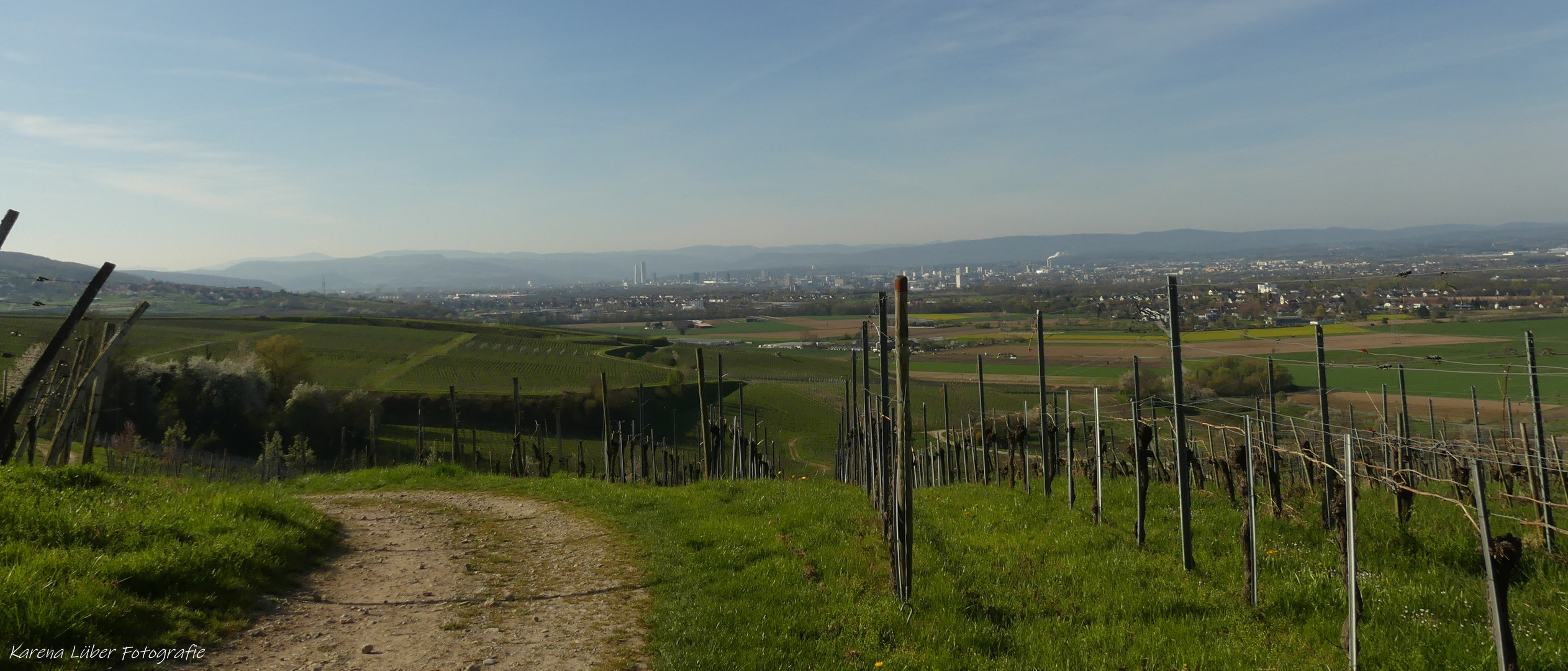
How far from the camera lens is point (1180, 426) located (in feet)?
24.3

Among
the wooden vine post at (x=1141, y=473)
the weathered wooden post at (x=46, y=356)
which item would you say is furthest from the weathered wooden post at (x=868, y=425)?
the weathered wooden post at (x=46, y=356)

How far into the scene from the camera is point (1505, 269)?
32.2 feet

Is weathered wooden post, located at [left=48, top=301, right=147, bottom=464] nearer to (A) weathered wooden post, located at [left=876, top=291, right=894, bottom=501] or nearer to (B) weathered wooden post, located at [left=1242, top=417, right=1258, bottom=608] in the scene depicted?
(A) weathered wooden post, located at [left=876, top=291, right=894, bottom=501]

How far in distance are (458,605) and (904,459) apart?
4382mm

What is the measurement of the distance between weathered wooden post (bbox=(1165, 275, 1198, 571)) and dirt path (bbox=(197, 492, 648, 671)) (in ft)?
17.0

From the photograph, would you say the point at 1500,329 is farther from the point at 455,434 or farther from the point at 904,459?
the point at 455,434

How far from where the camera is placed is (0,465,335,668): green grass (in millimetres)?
Answer: 5332

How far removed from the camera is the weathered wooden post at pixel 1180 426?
24.2 ft

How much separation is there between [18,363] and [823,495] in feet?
124

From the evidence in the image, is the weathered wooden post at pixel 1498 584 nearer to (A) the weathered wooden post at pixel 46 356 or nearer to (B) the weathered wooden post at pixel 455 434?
(A) the weathered wooden post at pixel 46 356

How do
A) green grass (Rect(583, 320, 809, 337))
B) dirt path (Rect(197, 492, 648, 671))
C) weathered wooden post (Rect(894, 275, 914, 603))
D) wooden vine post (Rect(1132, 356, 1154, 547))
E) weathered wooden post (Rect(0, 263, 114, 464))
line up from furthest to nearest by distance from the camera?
green grass (Rect(583, 320, 809, 337)) → weathered wooden post (Rect(0, 263, 114, 464)) → wooden vine post (Rect(1132, 356, 1154, 547)) → weathered wooden post (Rect(894, 275, 914, 603)) → dirt path (Rect(197, 492, 648, 671))

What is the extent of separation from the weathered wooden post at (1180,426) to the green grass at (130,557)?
8325 millimetres

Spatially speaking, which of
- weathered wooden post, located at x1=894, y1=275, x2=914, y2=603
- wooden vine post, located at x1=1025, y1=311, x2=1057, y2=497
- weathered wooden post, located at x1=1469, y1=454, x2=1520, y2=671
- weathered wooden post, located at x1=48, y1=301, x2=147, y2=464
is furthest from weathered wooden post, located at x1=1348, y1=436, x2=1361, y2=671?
weathered wooden post, located at x1=48, y1=301, x2=147, y2=464

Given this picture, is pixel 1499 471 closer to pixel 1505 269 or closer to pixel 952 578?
pixel 1505 269
